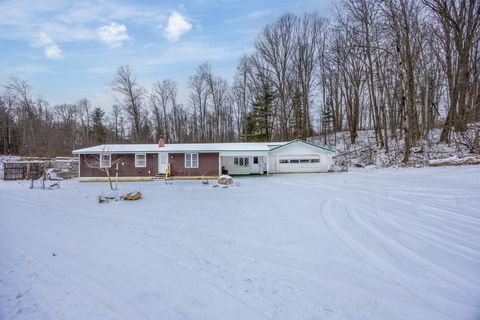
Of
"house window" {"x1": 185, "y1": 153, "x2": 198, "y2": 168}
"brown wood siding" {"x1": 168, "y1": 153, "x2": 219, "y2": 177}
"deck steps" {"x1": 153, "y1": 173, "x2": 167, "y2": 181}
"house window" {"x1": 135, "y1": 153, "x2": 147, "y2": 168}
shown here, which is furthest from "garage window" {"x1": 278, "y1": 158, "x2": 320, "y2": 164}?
"house window" {"x1": 135, "y1": 153, "x2": 147, "y2": 168}

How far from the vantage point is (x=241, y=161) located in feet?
70.1

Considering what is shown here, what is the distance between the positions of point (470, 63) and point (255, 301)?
24.4 meters

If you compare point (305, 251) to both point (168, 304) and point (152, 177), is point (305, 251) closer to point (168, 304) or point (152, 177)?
point (168, 304)

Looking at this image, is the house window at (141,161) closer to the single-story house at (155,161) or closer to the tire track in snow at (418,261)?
the single-story house at (155,161)

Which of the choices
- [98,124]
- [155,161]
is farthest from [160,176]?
[98,124]

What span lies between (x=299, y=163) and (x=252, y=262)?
17.8 meters

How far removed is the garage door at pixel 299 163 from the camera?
69.1ft

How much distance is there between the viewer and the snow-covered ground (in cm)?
293

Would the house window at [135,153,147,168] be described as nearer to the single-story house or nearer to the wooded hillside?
the single-story house

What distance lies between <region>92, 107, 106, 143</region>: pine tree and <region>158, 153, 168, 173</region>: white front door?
1209 inches

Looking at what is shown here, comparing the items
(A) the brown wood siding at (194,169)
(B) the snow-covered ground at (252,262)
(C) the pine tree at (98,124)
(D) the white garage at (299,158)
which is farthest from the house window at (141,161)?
(C) the pine tree at (98,124)

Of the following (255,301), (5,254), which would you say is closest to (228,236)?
(255,301)

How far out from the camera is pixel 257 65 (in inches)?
1243

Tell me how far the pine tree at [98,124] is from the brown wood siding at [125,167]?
2817 centimetres
